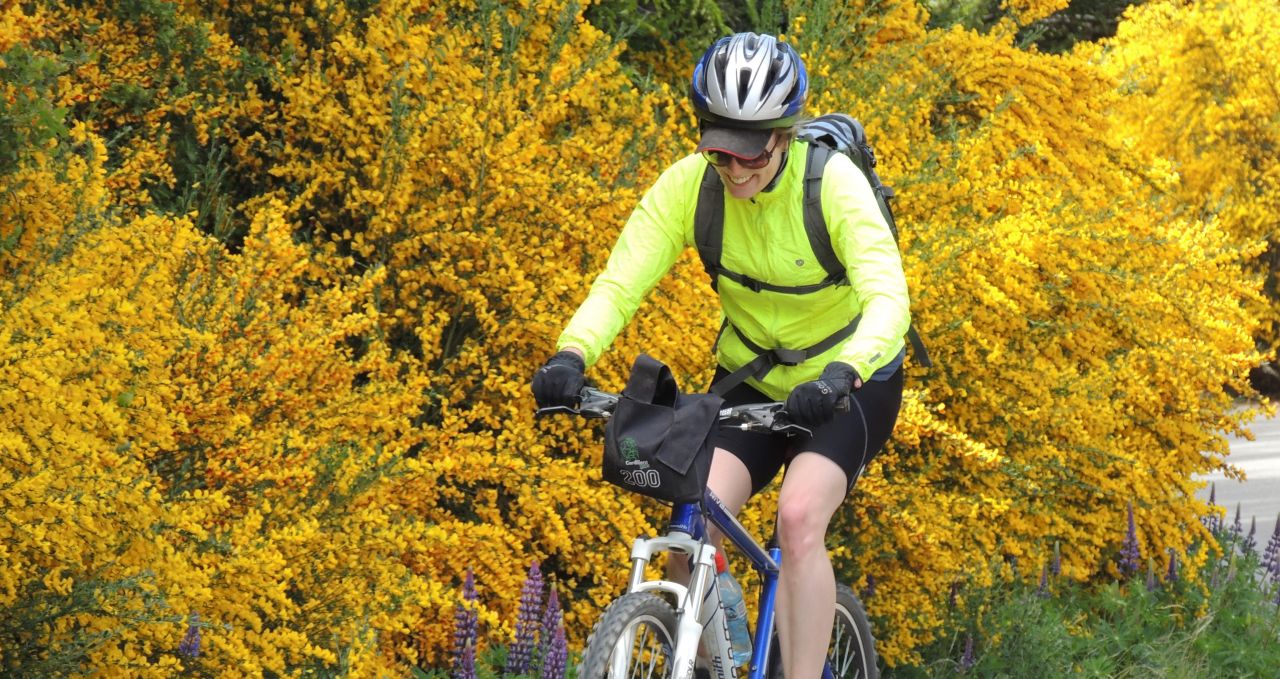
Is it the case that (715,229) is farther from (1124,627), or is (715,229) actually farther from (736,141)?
(1124,627)

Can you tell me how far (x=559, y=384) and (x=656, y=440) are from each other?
24 cm

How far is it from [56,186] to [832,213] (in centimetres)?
214

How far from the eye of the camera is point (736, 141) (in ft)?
11.8

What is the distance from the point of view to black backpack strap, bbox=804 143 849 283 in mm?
3754

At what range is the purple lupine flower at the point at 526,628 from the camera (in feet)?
14.6

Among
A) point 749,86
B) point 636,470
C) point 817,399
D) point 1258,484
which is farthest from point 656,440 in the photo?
point 1258,484

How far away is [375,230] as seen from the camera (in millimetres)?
5484

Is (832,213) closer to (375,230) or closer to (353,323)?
(353,323)

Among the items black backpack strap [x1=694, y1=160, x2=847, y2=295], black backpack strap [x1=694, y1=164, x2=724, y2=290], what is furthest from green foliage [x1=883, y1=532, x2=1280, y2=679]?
black backpack strap [x1=694, y1=164, x2=724, y2=290]

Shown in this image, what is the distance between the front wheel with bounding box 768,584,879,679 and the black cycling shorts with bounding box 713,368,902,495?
55 centimetres

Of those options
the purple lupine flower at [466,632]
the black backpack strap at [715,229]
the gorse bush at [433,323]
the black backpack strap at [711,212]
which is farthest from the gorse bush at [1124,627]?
the black backpack strap at [711,212]

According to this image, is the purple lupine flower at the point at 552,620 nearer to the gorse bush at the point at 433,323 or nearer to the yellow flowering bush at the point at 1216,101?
the gorse bush at the point at 433,323

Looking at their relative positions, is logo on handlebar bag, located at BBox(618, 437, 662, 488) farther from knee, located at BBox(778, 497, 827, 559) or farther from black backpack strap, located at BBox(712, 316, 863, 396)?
black backpack strap, located at BBox(712, 316, 863, 396)

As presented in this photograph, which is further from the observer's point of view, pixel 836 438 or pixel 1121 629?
pixel 1121 629
